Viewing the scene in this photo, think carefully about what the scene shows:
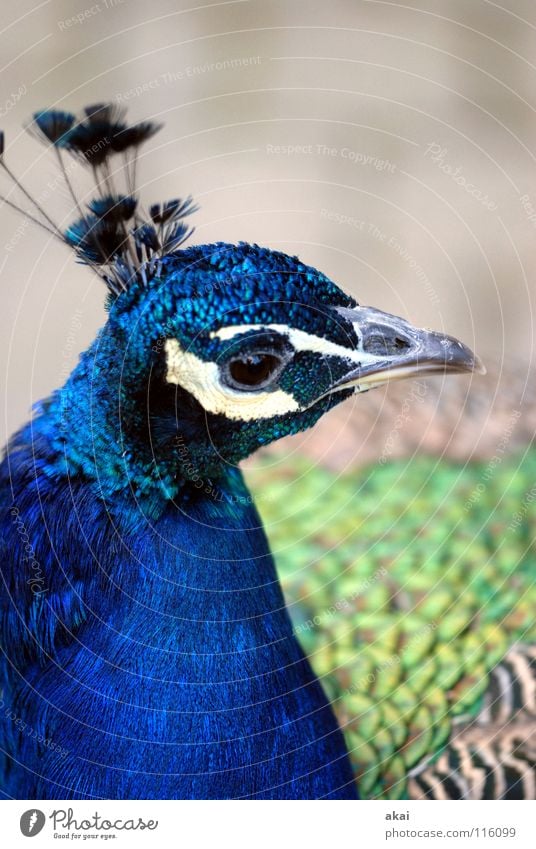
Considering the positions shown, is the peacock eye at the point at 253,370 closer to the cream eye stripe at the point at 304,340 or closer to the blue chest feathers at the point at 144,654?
the cream eye stripe at the point at 304,340

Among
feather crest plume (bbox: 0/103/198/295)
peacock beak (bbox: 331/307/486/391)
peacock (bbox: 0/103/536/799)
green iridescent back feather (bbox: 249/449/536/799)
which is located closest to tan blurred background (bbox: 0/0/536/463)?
green iridescent back feather (bbox: 249/449/536/799)

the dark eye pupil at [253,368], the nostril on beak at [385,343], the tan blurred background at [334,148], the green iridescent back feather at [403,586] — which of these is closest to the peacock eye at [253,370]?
the dark eye pupil at [253,368]

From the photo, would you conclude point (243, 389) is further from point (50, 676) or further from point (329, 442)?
point (329, 442)

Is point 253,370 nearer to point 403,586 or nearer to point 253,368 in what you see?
point 253,368

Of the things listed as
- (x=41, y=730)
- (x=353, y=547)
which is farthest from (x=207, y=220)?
(x=41, y=730)

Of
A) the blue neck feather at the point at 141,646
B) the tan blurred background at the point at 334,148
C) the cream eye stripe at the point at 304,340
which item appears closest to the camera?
the cream eye stripe at the point at 304,340

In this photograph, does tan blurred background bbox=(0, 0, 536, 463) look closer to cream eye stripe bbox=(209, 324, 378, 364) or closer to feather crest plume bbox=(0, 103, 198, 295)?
feather crest plume bbox=(0, 103, 198, 295)
